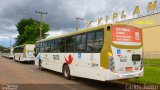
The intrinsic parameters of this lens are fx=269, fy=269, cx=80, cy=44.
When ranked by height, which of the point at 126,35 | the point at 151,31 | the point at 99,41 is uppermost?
the point at 151,31

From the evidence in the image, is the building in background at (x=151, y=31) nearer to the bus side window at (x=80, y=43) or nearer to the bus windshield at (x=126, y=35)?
the bus side window at (x=80, y=43)

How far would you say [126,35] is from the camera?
12.7m

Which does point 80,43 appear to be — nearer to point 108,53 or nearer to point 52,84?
point 52,84

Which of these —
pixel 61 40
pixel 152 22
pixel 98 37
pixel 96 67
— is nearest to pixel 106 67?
pixel 96 67

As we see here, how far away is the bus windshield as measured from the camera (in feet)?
40.6

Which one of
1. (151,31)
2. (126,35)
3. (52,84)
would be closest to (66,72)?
(52,84)

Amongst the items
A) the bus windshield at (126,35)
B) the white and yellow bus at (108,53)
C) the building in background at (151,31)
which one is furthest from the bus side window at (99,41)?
the building in background at (151,31)

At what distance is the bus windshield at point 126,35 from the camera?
1237cm

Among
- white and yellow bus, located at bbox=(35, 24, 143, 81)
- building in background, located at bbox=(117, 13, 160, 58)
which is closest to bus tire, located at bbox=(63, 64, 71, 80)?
white and yellow bus, located at bbox=(35, 24, 143, 81)

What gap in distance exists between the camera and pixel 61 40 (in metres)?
17.8

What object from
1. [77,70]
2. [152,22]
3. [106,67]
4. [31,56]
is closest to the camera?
[106,67]

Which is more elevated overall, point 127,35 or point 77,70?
point 127,35

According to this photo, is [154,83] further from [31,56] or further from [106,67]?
[31,56]

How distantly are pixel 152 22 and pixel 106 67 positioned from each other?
3923 centimetres
